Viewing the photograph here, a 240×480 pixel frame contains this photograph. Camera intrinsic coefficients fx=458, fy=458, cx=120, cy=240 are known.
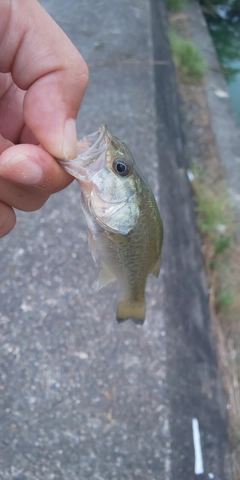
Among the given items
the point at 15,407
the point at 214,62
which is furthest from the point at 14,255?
the point at 214,62

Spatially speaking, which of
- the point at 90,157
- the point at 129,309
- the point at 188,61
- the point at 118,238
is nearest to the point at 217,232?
the point at 129,309

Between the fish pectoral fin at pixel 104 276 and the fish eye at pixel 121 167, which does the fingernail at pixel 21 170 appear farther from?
the fish pectoral fin at pixel 104 276

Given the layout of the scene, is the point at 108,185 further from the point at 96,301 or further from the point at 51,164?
the point at 96,301

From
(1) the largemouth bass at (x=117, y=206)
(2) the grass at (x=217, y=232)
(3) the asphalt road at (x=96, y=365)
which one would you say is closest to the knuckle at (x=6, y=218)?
(1) the largemouth bass at (x=117, y=206)

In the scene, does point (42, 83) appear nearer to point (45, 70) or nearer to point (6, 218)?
point (45, 70)

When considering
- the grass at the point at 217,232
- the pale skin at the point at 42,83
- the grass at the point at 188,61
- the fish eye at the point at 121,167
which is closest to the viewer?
the pale skin at the point at 42,83
